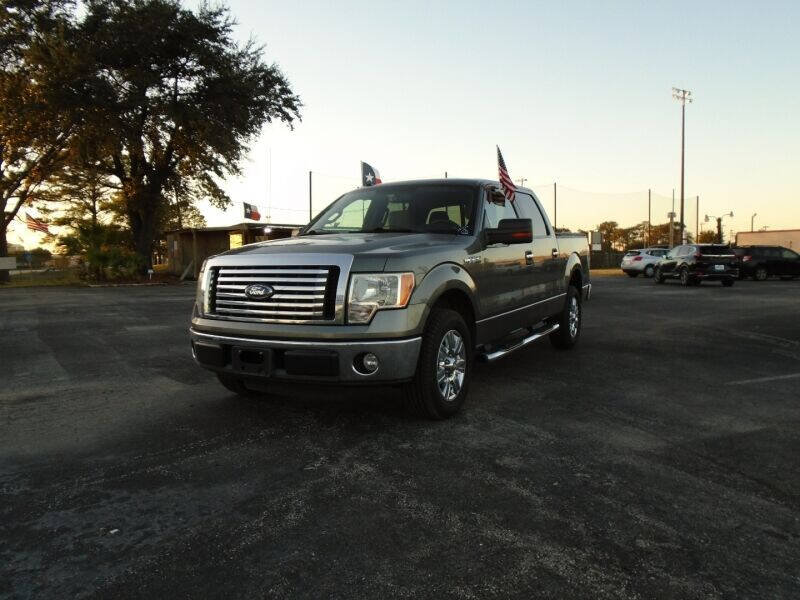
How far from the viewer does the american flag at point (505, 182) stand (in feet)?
20.4

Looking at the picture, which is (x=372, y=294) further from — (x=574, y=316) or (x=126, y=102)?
(x=126, y=102)

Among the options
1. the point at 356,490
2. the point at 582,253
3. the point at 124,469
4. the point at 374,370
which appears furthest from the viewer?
the point at 582,253

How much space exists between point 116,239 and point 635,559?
29.6m

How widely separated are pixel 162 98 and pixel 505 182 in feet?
85.8

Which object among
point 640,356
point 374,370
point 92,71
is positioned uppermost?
point 92,71

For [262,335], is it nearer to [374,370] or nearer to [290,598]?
[374,370]

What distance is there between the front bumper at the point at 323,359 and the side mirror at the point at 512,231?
1.46m

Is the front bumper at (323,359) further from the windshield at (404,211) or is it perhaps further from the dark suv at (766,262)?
the dark suv at (766,262)

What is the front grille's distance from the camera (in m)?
3.96

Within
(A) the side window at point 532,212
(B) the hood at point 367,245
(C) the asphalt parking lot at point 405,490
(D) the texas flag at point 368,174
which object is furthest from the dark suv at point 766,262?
(B) the hood at point 367,245

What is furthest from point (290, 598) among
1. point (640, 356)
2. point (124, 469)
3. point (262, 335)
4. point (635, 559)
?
point (640, 356)

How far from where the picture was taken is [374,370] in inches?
153

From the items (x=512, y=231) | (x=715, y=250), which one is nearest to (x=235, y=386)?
(x=512, y=231)

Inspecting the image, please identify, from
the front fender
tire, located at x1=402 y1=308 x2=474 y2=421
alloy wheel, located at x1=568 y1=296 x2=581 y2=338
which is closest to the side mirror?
the front fender
